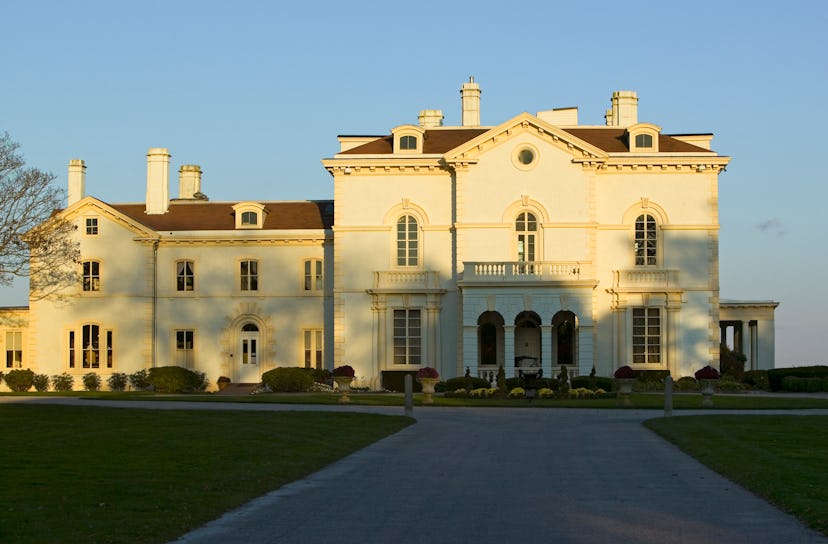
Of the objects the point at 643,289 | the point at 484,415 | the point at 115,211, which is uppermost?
the point at 115,211

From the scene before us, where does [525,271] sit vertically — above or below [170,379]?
above

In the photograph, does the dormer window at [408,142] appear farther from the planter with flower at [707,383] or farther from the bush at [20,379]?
the bush at [20,379]

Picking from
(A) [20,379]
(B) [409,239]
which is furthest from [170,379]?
(B) [409,239]

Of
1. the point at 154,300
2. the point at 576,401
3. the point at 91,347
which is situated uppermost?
the point at 154,300

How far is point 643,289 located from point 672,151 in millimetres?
5886

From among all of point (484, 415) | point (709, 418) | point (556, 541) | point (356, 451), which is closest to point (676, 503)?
point (556, 541)

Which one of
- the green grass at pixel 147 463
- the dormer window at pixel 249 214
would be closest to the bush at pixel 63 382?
the dormer window at pixel 249 214

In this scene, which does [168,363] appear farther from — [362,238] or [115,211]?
[362,238]

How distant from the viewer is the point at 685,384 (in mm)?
48000

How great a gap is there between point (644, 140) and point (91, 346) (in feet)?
83.0

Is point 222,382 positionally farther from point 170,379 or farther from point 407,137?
point 407,137

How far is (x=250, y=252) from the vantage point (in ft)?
174

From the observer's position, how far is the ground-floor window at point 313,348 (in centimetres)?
5284

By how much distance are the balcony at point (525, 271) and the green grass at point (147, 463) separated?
1838cm
